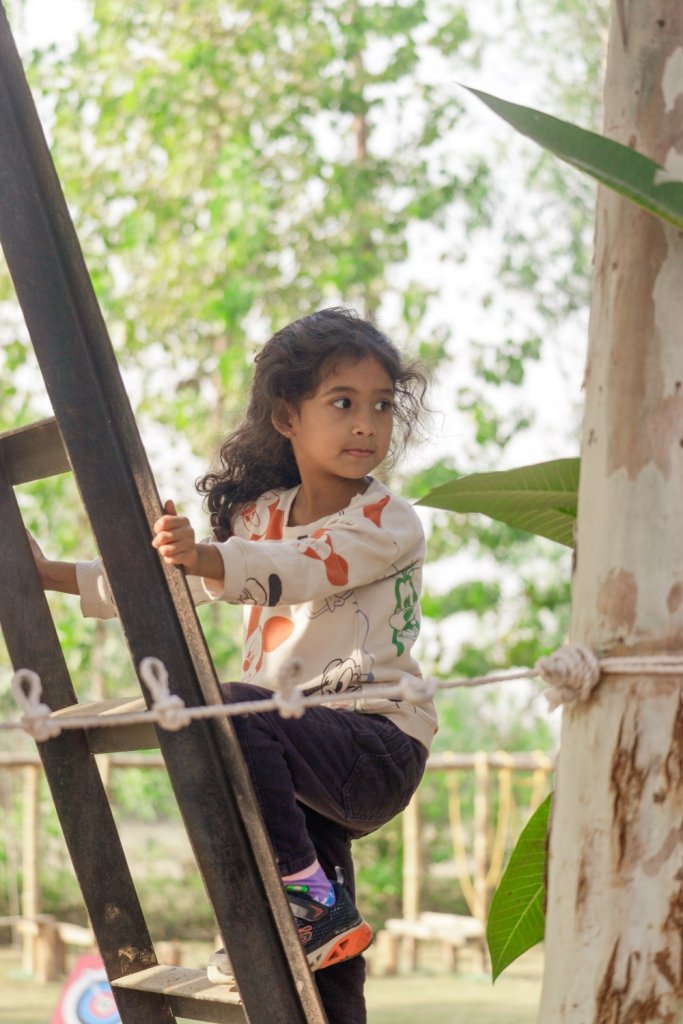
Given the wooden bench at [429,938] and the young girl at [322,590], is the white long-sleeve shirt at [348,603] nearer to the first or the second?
the young girl at [322,590]

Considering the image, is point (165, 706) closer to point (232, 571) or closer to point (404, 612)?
point (232, 571)

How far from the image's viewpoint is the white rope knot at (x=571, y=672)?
3.49 ft

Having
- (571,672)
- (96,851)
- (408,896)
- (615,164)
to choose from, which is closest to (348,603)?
(96,851)

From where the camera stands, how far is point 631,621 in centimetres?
107

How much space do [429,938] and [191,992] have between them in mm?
5620

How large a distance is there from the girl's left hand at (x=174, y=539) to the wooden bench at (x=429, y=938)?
5.43 metres

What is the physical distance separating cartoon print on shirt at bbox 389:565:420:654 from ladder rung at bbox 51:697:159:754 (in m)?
0.38

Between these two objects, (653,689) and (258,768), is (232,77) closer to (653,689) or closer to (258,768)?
(258,768)

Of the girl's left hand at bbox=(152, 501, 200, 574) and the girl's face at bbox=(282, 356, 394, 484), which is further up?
the girl's face at bbox=(282, 356, 394, 484)

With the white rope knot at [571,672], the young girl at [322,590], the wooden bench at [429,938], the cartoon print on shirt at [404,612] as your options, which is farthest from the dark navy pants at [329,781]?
the wooden bench at [429,938]

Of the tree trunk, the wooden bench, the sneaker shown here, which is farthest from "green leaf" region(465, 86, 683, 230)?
the wooden bench

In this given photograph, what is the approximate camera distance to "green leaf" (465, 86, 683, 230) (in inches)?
41.6

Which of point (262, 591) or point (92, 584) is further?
point (92, 584)

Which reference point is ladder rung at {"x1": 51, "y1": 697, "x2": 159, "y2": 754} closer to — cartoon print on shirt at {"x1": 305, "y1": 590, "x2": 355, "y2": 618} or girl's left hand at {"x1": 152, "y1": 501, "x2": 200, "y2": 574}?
girl's left hand at {"x1": 152, "y1": 501, "x2": 200, "y2": 574}
